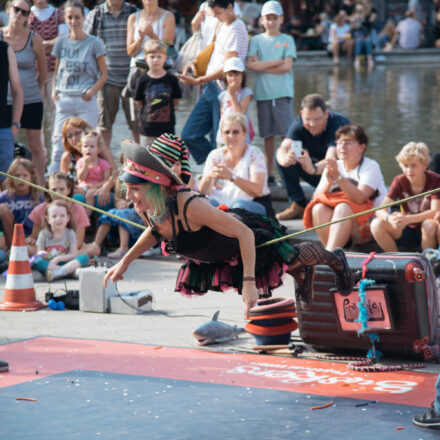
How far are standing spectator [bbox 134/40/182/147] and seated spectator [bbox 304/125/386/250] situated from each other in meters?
2.15

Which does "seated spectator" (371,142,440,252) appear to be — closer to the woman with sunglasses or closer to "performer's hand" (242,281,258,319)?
"performer's hand" (242,281,258,319)

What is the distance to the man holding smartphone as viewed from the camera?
26.0 feet

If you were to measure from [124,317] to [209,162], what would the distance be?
6.35ft

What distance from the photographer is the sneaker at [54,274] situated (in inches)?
286

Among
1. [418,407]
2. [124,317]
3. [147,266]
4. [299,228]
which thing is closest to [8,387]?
[124,317]

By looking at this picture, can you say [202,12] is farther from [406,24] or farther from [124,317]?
[406,24]

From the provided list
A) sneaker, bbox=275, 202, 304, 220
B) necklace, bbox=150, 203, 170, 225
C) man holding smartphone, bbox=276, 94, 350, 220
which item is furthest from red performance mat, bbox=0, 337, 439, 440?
sneaker, bbox=275, 202, 304, 220

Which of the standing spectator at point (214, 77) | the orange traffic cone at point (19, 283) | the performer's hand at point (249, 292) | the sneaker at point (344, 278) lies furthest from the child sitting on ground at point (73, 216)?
the performer's hand at point (249, 292)

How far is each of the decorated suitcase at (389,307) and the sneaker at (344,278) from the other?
0.09 m

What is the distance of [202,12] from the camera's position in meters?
9.69

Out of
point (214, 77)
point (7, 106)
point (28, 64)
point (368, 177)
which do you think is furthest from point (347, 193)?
point (28, 64)

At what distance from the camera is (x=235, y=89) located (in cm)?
863

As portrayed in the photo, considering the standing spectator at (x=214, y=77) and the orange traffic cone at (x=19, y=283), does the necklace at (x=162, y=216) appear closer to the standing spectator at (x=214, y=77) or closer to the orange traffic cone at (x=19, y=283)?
the orange traffic cone at (x=19, y=283)

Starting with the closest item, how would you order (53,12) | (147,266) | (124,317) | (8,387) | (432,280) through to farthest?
(8,387)
(432,280)
(124,317)
(147,266)
(53,12)
